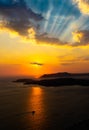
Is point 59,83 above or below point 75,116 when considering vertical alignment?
above

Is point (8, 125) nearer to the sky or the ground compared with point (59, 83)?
nearer to the ground

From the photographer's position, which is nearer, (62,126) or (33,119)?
(62,126)

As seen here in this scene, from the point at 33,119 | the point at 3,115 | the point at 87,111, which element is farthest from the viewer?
the point at 87,111

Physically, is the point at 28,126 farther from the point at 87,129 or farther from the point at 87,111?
the point at 87,111

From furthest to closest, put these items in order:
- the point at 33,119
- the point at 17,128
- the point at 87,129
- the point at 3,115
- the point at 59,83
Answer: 1. the point at 59,83
2. the point at 3,115
3. the point at 33,119
4. the point at 17,128
5. the point at 87,129

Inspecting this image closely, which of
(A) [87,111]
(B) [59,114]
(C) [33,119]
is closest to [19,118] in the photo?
(C) [33,119]

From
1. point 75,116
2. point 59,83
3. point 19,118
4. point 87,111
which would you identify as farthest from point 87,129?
point 59,83

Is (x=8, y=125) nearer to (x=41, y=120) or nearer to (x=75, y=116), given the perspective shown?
(x=41, y=120)

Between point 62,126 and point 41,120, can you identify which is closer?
point 62,126

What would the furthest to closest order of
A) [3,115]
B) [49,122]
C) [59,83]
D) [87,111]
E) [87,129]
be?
[59,83]
[87,111]
[3,115]
[49,122]
[87,129]
